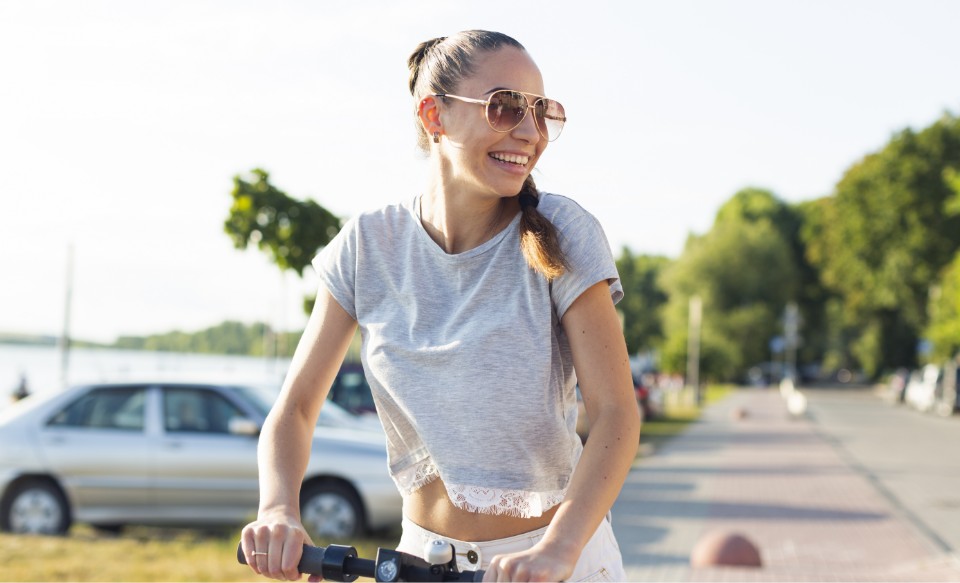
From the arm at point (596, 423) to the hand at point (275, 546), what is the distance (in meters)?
0.41

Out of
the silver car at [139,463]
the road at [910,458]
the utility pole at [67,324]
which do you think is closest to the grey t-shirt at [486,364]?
the silver car at [139,463]

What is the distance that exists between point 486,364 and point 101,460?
818 centimetres

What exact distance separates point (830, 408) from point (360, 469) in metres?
37.2

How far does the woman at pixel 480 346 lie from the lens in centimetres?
188

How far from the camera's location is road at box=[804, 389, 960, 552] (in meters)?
12.3

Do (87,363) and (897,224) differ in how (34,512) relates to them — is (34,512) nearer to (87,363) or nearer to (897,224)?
(87,363)

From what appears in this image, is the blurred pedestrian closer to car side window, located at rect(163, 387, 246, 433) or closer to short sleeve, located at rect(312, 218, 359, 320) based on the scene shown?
car side window, located at rect(163, 387, 246, 433)

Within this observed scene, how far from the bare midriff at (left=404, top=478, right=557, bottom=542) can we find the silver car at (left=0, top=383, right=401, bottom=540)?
23.0 ft

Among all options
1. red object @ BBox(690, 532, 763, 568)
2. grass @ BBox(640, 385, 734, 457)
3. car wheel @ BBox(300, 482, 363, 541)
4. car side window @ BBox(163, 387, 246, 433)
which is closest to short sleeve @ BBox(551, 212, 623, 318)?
red object @ BBox(690, 532, 763, 568)

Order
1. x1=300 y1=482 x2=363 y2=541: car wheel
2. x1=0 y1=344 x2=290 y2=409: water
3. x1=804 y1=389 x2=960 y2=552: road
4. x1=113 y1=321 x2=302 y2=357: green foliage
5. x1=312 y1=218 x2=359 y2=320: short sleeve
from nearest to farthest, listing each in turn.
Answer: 1. x1=312 y1=218 x2=359 y2=320: short sleeve
2. x1=300 y1=482 x2=363 y2=541: car wheel
3. x1=113 y1=321 x2=302 y2=357: green foliage
4. x1=804 y1=389 x2=960 y2=552: road
5. x1=0 y1=344 x2=290 y2=409: water

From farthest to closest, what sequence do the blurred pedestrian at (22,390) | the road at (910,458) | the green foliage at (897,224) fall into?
1. the green foliage at (897,224)
2. the blurred pedestrian at (22,390)
3. the road at (910,458)

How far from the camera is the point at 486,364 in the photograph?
6.19 feet

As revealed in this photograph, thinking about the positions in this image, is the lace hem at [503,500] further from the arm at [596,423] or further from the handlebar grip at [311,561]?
the handlebar grip at [311,561]

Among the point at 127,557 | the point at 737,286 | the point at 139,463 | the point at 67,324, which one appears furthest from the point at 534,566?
the point at 737,286
